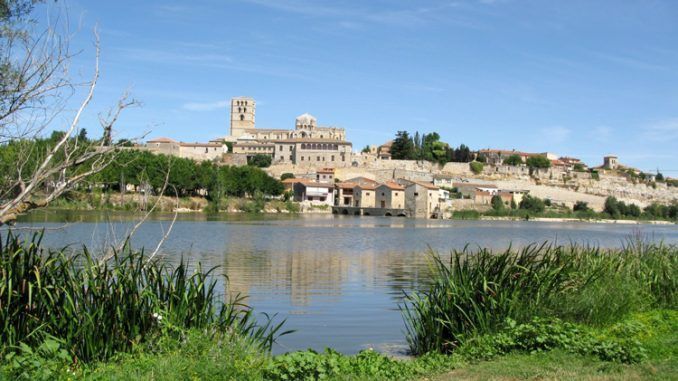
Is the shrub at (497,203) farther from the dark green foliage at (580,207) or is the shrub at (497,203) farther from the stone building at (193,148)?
the stone building at (193,148)

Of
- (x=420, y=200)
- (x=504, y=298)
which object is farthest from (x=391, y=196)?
(x=504, y=298)

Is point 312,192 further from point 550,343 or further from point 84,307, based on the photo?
point 84,307

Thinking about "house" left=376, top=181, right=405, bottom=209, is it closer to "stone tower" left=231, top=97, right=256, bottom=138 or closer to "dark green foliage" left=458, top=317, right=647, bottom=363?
"stone tower" left=231, top=97, right=256, bottom=138

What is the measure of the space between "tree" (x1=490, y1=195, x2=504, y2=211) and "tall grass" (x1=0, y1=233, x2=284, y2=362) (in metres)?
99.0

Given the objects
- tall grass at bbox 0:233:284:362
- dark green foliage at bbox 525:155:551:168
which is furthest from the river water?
dark green foliage at bbox 525:155:551:168

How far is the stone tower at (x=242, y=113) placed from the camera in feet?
480

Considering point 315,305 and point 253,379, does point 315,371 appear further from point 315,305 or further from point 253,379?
point 315,305

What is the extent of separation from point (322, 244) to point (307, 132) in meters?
105

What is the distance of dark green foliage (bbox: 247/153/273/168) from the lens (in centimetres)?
11381

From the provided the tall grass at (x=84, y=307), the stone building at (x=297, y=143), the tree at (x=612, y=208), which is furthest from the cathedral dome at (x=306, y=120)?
the tall grass at (x=84, y=307)

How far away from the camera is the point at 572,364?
7.03 metres

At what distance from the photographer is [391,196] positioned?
311 ft

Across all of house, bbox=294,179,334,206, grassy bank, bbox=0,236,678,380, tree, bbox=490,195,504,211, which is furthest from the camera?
tree, bbox=490,195,504,211

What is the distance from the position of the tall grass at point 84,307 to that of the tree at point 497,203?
99041mm
